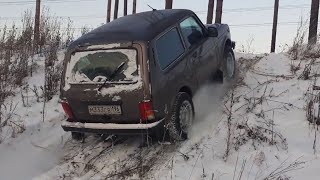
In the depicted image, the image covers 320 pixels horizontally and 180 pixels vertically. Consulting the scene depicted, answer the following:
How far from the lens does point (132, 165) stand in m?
5.75

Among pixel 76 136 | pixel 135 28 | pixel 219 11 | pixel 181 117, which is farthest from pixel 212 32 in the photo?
pixel 219 11

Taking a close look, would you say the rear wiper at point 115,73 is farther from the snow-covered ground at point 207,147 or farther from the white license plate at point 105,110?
the snow-covered ground at point 207,147

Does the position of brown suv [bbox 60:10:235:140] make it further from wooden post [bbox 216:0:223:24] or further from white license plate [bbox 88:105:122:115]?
wooden post [bbox 216:0:223:24]

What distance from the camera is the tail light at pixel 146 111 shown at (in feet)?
18.3

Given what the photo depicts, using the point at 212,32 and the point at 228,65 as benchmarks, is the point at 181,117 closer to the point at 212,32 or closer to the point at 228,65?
the point at 212,32

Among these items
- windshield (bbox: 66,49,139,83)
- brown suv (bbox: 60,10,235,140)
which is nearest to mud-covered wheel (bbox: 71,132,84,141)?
brown suv (bbox: 60,10,235,140)

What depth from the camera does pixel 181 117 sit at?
6.20m

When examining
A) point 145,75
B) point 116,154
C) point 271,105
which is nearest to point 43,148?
point 116,154

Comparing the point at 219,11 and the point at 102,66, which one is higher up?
the point at 219,11

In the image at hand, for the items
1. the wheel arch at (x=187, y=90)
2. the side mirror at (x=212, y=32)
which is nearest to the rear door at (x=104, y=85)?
the wheel arch at (x=187, y=90)

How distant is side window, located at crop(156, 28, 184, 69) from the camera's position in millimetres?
5980

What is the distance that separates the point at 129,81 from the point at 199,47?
1.92m

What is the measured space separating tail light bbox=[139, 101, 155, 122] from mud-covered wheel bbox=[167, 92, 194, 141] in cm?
36

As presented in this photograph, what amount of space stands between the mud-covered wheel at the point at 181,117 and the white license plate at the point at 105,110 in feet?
2.40
